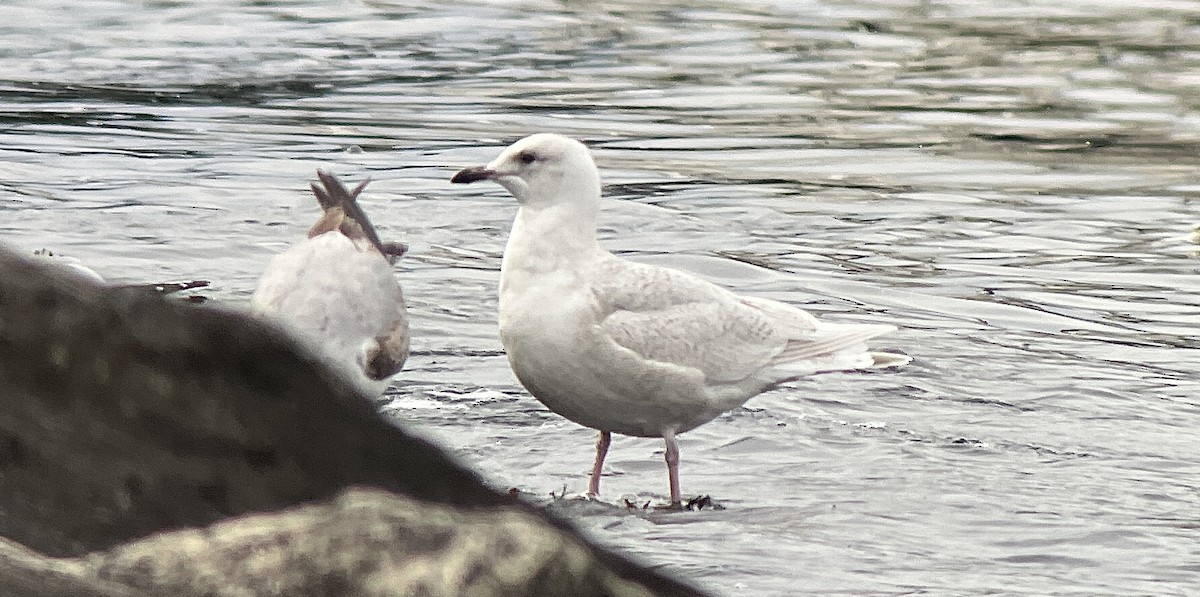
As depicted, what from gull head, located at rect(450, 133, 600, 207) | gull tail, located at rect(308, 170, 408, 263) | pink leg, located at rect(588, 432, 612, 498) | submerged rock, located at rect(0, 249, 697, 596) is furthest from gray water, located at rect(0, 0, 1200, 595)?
submerged rock, located at rect(0, 249, 697, 596)

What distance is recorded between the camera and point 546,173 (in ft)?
25.2

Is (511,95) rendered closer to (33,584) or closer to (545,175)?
(545,175)

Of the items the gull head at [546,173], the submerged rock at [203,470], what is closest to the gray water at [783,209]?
the gull head at [546,173]

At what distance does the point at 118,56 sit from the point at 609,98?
5082 millimetres

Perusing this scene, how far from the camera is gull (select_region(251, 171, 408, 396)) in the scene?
24.7 ft

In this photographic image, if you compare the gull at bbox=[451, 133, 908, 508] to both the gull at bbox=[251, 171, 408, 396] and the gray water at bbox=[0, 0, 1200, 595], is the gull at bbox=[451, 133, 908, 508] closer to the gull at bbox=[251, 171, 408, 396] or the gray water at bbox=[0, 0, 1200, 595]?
the gray water at bbox=[0, 0, 1200, 595]

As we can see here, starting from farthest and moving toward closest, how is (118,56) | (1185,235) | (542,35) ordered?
1. (542,35)
2. (118,56)
3. (1185,235)

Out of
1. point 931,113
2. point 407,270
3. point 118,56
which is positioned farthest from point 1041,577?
point 118,56

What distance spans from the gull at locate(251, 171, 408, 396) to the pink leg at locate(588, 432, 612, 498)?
85cm

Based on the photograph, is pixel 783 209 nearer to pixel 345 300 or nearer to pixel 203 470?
pixel 345 300

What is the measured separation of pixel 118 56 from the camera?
20.3 metres

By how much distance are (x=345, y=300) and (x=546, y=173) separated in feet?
2.89

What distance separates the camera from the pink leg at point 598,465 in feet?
24.9

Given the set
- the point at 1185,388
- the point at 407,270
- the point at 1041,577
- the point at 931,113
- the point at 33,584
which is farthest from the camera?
the point at 931,113
